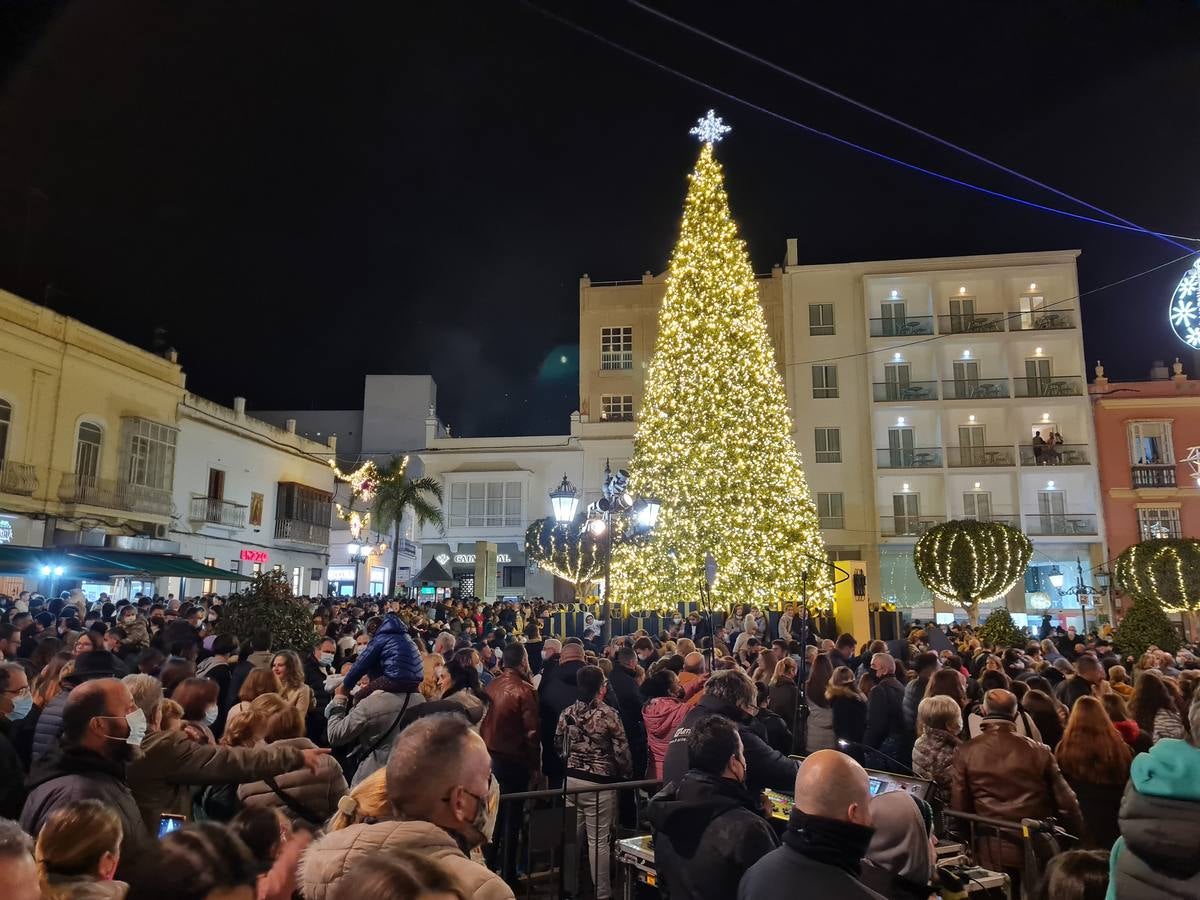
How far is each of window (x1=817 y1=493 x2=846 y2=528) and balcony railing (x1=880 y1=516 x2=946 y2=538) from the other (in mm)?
1666

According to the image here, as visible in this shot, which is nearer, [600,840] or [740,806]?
[740,806]

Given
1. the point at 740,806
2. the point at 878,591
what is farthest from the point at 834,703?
the point at 878,591

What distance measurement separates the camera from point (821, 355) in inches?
1465

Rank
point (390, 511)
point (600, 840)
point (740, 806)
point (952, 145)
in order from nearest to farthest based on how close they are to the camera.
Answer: point (740, 806) → point (600, 840) → point (952, 145) → point (390, 511)

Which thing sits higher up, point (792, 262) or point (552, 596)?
point (792, 262)

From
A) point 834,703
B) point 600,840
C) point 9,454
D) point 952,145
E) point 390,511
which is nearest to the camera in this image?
point 600,840

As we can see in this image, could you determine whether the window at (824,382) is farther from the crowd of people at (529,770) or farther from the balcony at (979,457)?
the crowd of people at (529,770)

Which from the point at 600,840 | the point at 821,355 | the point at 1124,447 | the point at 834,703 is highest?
the point at 821,355

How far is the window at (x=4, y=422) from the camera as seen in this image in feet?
71.7

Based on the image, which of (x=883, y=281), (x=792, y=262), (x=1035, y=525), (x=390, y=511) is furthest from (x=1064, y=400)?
(x=390, y=511)

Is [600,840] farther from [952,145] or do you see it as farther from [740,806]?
[952,145]

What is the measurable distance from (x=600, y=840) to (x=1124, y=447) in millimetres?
35432

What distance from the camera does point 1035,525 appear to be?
33969mm

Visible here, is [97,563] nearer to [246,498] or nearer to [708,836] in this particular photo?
[246,498]
